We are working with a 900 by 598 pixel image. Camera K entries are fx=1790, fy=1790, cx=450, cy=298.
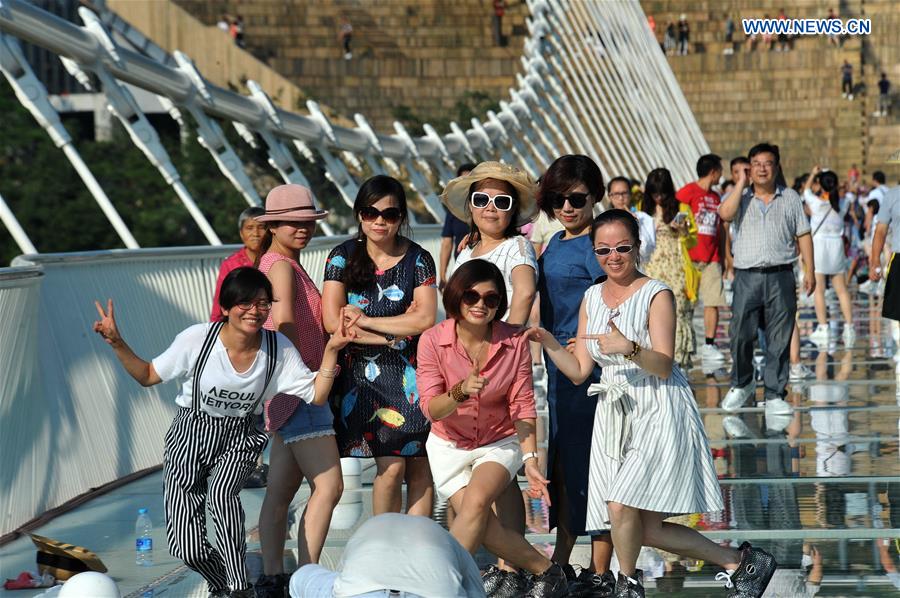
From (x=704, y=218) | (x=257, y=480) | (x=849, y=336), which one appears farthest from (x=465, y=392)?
(x=849, y=336)

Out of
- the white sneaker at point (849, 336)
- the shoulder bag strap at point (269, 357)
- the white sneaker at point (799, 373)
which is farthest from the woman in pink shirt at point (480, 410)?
the white sneaker at point (849, 336)

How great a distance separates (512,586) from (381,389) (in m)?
0.77

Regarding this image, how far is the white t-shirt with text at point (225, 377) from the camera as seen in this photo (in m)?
5.52

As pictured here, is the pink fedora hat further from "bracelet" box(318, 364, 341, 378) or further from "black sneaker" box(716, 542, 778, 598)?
"black sneaker" box(716, 542, 778, 598)

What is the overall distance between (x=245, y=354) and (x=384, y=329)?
476mm

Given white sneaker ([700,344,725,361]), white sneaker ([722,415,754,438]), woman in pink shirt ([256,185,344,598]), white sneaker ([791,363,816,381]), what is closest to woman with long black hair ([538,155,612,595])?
woman in pink shirt ([256,185,344,598])

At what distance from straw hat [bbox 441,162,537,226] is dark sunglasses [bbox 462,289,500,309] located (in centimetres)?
63

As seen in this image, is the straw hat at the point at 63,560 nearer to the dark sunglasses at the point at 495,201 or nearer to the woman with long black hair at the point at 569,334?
the woman with long black hair at the point at 569,334

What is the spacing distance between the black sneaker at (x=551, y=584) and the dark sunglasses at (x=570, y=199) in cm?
119

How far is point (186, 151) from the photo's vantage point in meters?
29.2

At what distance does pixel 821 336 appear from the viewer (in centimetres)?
1503

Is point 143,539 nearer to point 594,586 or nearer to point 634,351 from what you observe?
point 594,586

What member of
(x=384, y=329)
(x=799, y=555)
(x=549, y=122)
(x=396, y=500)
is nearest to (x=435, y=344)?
(x=384, y=329)

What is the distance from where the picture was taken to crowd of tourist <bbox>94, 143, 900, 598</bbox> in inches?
214
